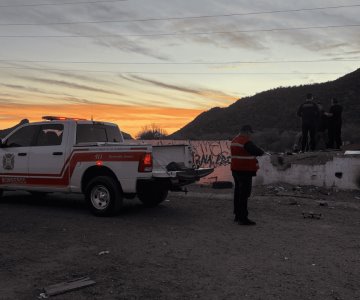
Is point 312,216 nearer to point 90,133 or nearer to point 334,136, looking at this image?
point 90,133

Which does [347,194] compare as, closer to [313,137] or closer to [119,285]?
[313,137]

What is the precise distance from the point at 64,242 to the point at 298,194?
24.8 ft

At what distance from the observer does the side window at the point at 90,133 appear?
10.2 meters

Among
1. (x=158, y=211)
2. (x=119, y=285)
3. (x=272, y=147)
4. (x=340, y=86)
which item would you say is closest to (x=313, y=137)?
(x=158, y=211)

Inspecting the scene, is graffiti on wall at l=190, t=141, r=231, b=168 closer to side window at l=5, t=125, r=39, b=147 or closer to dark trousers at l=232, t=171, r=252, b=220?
side window at l=5, t=125, r=39, b=147

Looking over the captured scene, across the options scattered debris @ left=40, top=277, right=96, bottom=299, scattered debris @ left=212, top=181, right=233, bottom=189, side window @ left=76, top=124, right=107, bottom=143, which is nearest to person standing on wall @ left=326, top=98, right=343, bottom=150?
scattered debris @ left=212, top=181, right=233, bottom=189

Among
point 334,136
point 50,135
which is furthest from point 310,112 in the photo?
point 50,135

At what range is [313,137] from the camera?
647 inches

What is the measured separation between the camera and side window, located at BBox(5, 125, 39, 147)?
1070 centimetres

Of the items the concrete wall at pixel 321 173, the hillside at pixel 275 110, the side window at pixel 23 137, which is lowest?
the concrete wall at pixel 321 173

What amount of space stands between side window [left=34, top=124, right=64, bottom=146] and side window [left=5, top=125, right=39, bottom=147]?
217 mm

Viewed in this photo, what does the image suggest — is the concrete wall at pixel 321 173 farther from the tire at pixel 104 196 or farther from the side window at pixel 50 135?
the side window at pixel 50 135

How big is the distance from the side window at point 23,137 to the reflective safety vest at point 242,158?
4624mm

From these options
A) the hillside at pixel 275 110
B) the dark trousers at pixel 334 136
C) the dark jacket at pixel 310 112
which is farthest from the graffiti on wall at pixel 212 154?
the hillside at pixel 275 110
